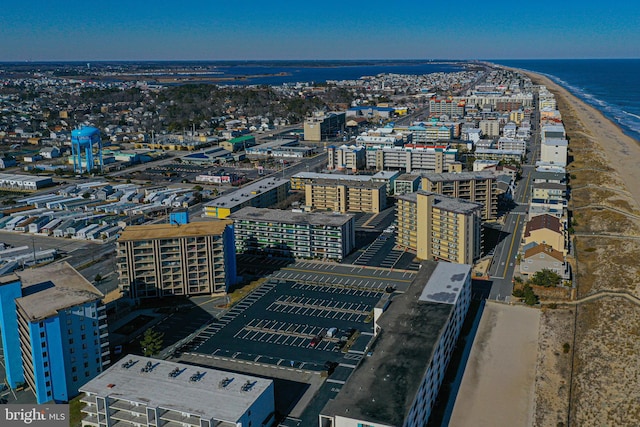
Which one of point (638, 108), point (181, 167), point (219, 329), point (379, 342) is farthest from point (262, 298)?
point (638, 108)

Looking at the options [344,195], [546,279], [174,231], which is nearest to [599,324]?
[546,279]

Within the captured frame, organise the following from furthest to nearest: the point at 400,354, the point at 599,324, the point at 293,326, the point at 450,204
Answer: the point at 450,204 < the point at 293,326 < the point at 599,324 < the point at 400,354

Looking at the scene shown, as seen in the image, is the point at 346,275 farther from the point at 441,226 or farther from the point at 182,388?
the point at 182,388

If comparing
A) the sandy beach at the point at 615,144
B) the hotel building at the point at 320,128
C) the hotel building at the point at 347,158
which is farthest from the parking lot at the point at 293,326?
the hotel building at the point at 320,128

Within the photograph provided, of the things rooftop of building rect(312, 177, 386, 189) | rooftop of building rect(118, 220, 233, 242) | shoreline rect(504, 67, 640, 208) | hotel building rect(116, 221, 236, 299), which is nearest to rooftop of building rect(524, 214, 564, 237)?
rooftop of building rect(312, 177, 386, 189)

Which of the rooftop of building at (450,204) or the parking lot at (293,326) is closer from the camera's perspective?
the parking lot at (293,326)

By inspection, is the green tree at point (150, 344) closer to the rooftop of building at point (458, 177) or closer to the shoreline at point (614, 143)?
the rooftop of building at point (458, 177)
